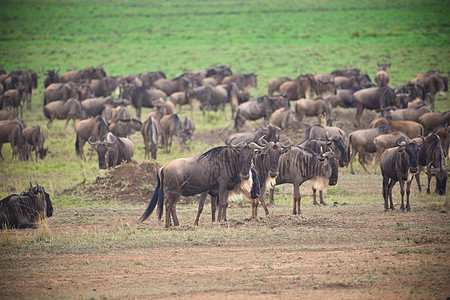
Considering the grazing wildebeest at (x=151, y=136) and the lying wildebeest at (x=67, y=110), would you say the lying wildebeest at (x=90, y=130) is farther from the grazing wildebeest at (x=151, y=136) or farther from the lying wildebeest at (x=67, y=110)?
the lying wildebeest at (x=67, y=110)

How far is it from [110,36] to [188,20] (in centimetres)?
966

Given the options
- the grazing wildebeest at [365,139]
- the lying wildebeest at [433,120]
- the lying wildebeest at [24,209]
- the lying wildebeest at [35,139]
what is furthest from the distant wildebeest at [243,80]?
the lying wildebeest at [24,209]

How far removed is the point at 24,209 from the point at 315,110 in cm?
1247

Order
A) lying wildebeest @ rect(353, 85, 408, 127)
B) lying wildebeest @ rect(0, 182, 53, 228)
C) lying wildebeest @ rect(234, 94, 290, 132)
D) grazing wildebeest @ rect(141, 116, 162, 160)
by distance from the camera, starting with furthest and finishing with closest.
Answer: lying wildebeest @ rect(234, 94, 290, 132)
lying wildebeest @ rect(353, 85, 408, 127)
grazing wildebeest @ rect(141, 116, 162, 160)
lying wildebeest @ rect(0, 182, 53, 228)

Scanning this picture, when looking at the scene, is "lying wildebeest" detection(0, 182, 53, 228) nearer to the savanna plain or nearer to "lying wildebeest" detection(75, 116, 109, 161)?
the savanna plain

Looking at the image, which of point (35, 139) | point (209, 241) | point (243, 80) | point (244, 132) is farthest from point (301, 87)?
point (209, 241)

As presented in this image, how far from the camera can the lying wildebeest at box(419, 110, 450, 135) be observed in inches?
730

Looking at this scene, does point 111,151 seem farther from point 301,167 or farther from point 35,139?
point 301,167

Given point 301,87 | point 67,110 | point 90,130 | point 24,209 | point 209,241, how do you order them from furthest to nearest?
point 301,87 < point 67,110 < point 90,130 < point 24,209 < point 209,241

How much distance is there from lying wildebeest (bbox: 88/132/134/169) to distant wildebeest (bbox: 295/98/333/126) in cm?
708

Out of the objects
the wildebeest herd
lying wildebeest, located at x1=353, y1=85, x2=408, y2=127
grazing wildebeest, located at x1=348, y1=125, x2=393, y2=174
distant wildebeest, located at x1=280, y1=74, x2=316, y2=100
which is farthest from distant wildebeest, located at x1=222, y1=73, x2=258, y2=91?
grazing wildebeest, located at x1=348, y1=125, x2=393, y2=174

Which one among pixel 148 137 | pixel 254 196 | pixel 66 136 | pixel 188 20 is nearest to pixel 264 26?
pixel 188 20

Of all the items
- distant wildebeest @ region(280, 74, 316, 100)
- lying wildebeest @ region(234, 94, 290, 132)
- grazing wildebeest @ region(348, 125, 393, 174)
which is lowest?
grazing wildebeest @ region(348, 125, 393, 174)

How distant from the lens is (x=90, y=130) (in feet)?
63.3
